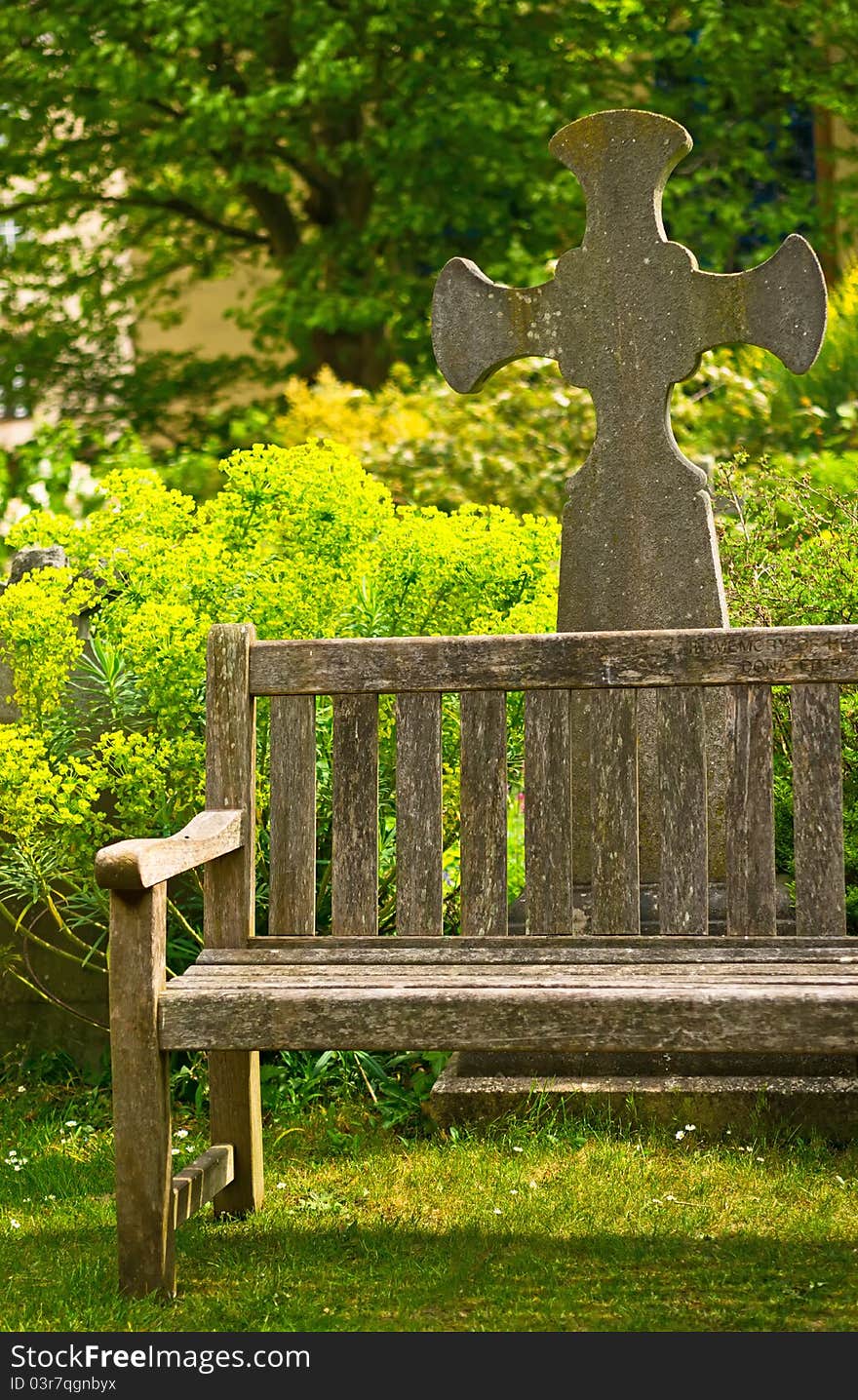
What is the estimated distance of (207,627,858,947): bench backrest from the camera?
3260mm

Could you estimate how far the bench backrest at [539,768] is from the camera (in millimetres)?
3260

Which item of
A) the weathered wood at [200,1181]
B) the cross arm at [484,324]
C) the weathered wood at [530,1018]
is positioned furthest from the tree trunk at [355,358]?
the weathered wood at [530,1018]

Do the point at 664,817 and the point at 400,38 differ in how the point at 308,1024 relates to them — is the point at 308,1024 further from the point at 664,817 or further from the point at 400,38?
the point at 400,38

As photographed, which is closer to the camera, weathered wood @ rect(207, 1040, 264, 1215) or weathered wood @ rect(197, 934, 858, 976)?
weathered wood @ rect(197, 934, 858, 976)

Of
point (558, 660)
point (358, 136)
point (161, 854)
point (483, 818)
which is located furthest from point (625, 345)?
point (358, 136)

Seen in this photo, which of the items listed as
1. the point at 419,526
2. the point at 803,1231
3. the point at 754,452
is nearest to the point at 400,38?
the point at 754,452

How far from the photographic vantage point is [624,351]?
4.04 m

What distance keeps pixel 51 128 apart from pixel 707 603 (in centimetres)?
1054

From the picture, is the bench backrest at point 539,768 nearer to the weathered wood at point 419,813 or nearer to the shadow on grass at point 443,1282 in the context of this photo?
the weathered wood at point 419,813

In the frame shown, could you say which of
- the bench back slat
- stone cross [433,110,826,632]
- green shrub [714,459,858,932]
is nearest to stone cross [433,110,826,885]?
stone cross [433,110,826,632]

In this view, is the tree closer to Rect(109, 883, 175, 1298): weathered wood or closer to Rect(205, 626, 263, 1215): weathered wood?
Rect(205, 626, 263, 1215): weathered wood

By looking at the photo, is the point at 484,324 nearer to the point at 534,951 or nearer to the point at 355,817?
the point at 355,817

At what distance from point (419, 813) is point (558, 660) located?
0.43m

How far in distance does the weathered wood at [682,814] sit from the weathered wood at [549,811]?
0.64 ft
